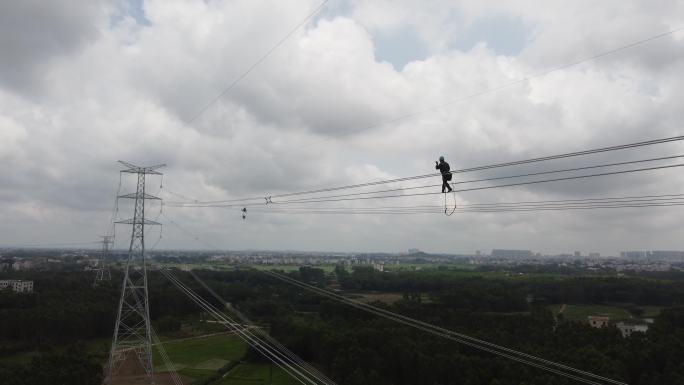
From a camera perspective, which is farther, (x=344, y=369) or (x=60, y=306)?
(x=60, y=306)

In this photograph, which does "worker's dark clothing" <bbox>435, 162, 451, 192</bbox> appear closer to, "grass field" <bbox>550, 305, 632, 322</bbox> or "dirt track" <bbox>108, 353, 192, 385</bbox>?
"dirt track" <bbox>108, 353, 192, 385</bbox>

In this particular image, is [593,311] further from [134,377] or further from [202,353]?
[134,377]

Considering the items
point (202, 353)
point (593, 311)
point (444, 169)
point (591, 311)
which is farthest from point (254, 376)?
point (593, 311)

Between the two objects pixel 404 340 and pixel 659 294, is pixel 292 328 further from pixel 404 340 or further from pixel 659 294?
pixel 659 294

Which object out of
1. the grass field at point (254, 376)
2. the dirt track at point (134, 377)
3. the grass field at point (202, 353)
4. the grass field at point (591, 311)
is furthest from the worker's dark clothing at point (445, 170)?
the grass field at point (591, 311)

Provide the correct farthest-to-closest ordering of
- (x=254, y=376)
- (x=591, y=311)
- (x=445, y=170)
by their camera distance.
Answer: (x=591, y=311) < (x=254, y=376) < (x=445, y=170)

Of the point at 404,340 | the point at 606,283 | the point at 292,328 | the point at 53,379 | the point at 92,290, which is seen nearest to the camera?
the point at 53,379

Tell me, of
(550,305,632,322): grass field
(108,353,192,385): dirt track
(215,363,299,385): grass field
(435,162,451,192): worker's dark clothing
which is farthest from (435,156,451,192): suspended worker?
(550,305,632,322): grass field

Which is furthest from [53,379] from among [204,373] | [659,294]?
[659,294]

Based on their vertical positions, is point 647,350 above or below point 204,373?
above
